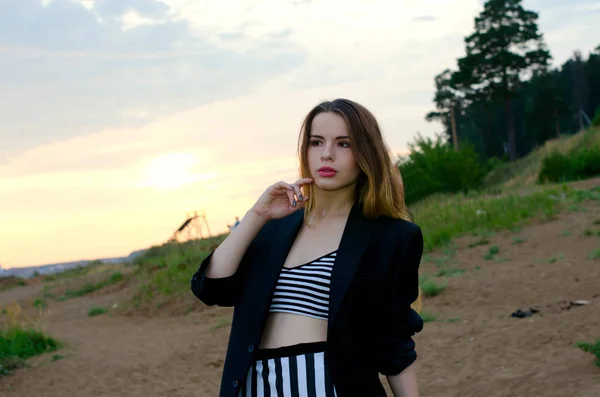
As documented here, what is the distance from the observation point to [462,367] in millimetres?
7090

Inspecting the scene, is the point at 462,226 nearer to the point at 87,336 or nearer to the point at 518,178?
the point at 87,336

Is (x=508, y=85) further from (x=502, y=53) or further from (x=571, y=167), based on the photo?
(x=571, y=167)

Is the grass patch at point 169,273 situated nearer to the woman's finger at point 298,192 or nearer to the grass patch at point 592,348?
the grass patch at point 592,348

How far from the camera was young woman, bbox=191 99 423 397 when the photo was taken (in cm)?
216

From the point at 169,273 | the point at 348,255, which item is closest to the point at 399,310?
the point at 348,255

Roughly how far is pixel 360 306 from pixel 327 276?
14cm

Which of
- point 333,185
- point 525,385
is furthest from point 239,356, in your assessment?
point 525,385

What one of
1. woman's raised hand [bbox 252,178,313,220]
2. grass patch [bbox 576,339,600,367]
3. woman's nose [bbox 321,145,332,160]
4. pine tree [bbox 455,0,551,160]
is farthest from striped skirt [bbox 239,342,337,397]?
pine tree [bbox 455,0,551,160]

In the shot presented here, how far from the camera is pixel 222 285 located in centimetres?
235

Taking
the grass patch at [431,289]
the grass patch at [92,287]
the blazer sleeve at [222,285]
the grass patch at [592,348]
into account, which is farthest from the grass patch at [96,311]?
the blazer sleeve at [222,285]

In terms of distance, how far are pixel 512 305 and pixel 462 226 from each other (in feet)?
20.9

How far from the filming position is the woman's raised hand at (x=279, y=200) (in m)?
2.38

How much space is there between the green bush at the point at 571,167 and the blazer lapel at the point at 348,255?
22.5 metres

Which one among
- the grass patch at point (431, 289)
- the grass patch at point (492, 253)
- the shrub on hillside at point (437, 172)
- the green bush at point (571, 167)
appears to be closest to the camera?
the grass patch at point (431, 289)
